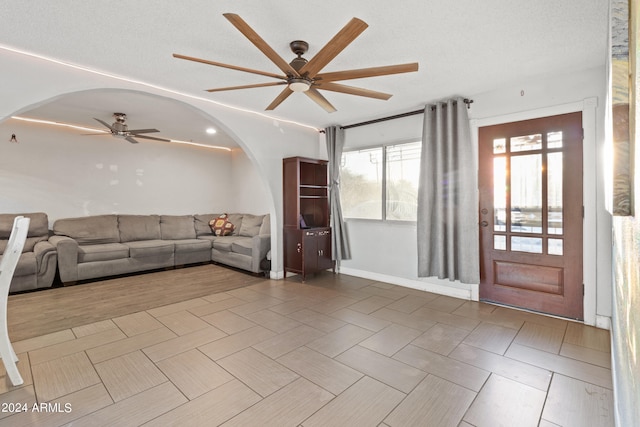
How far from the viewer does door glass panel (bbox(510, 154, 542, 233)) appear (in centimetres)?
326

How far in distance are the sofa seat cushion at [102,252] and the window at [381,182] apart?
3683 mm

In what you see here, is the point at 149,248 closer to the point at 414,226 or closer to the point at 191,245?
the point at 191,245

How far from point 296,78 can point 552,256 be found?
3144 mm

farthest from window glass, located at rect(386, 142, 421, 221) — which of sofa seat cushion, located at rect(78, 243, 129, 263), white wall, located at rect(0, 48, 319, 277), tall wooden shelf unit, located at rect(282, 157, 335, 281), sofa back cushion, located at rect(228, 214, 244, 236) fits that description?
sofa seat cushion, located at rect(78, 243, 129, 263)

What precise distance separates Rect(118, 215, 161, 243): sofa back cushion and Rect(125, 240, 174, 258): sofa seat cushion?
17cm

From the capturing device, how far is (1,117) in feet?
8.48

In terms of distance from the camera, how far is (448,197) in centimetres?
373

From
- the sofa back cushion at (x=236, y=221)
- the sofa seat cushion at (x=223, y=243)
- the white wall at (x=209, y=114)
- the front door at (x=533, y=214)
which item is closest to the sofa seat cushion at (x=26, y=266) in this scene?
the white wall at (x=209, y=114)

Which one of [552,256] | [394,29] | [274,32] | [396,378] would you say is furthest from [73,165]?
[552,256]

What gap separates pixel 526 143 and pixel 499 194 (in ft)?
1.98

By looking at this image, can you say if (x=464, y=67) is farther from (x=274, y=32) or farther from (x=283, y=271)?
(x=283, y=271)

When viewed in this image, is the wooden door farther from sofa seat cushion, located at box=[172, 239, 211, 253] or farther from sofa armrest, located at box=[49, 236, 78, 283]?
sofa armrest, located at box=[49, 236, 78, 283]

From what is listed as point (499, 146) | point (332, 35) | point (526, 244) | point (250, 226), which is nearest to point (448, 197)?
point (499, 146)

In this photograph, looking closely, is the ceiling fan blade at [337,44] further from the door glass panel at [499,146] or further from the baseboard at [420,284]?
the baseboard at [420,284]
